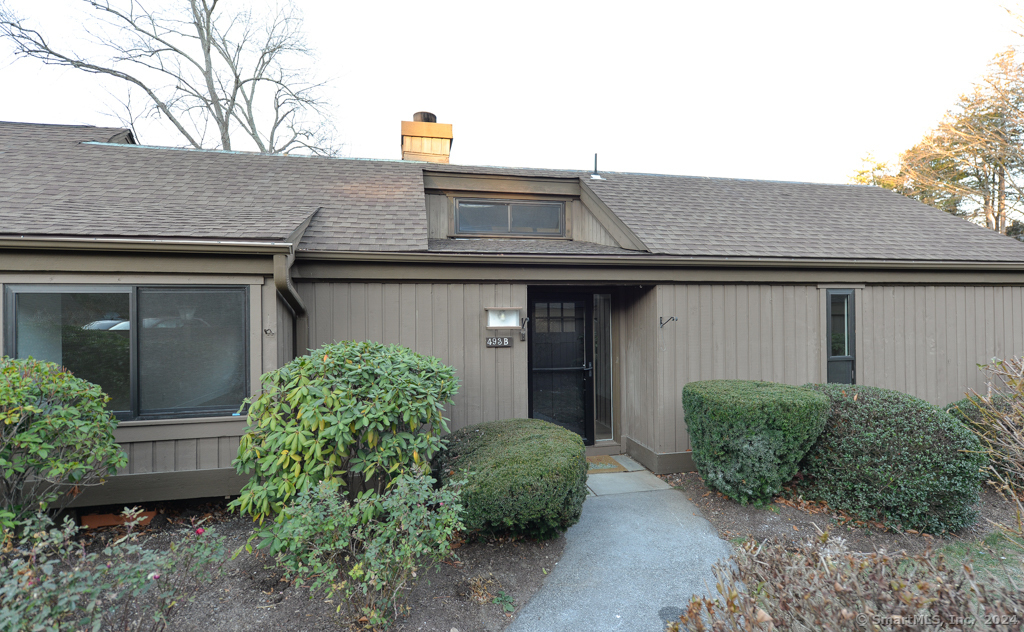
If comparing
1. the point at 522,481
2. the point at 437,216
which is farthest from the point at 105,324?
the point at 437,216

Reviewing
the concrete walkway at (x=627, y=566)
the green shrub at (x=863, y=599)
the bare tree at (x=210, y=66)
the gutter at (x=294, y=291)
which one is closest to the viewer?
the green shrub at (x=863, y=599)

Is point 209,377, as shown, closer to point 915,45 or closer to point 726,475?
point 726,475

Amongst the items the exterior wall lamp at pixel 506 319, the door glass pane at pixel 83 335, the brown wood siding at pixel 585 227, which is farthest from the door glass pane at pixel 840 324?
the door glass pane at pixel 83 335

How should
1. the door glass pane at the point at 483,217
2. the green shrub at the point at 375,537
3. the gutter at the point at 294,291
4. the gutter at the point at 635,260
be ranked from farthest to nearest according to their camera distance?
the door glass pane at the point at 483,217
the gutter at the point at 635,260
the gutter at the point at 294,291
the green shrub at the point at 375,537

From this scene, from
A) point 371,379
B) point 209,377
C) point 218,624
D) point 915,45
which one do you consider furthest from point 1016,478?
point 915,45

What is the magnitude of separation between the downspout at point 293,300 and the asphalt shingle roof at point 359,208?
0.84ft

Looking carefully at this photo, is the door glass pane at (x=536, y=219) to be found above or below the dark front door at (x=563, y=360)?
above

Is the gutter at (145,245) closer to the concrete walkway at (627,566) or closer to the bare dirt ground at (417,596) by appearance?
the bare dirt ground at (417,596)

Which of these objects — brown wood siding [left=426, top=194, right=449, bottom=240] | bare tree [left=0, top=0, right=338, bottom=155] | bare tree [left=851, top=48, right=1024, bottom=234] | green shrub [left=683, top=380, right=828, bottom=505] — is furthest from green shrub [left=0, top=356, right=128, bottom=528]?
bare tree [left=851, top=48, right=1024, bottom=234]

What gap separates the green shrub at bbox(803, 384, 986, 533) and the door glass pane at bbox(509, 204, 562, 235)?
435 cm

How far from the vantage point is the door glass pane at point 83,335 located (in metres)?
3.77

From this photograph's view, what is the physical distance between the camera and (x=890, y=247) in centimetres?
641

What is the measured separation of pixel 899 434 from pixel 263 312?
534 cm

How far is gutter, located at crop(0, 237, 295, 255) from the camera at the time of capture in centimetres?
367
